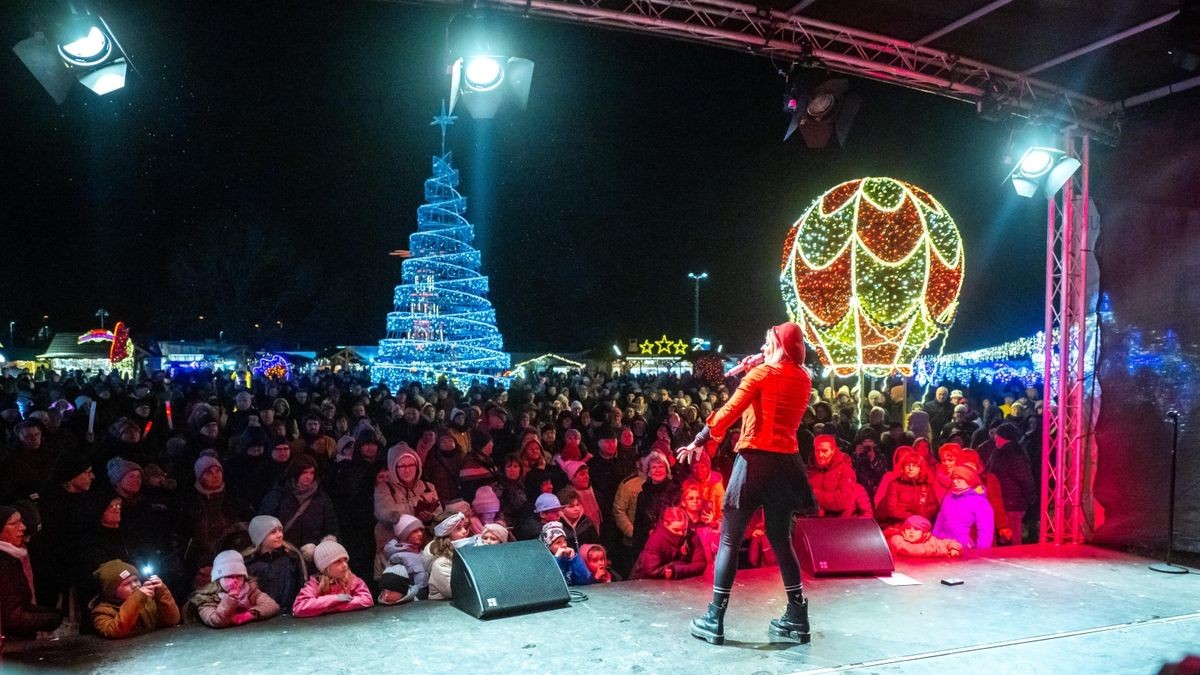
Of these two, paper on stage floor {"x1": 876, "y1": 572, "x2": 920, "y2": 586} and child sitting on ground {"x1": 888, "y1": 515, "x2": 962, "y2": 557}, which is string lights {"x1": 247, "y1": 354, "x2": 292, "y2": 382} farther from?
paper on stage floor {"x1": 876, "y1": 572, "x2": 920, "y2": 586}

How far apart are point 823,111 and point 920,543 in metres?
3.54

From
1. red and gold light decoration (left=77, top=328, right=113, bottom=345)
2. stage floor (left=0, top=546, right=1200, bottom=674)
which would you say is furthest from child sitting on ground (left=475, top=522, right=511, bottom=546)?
red and gold light decoration (left=77, top=328, right=113, bottom=345)

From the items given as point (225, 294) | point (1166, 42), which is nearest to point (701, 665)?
point (1166, 42)

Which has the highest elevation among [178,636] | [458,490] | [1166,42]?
[1166,42]

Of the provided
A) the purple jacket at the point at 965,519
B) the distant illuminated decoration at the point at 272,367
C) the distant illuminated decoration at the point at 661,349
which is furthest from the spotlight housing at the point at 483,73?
the distant illuminated decoration at the point at 661,349

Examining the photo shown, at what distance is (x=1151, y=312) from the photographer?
6.64 m

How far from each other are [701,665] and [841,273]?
8617 mm

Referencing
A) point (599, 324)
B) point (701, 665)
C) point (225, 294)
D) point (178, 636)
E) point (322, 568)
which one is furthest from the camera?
point (599, 324)

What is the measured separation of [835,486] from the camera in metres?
6.56

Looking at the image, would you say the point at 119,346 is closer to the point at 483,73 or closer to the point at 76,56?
the point at 76,56

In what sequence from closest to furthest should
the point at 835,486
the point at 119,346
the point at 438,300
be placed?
the point at 835,486 → the point at 438,300 → the point at 119,346

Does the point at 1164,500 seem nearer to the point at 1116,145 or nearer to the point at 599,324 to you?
the point at 1116,145

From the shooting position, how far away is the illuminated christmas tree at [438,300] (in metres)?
22.5

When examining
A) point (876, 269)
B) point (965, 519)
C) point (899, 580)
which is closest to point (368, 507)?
point (899, 580)
